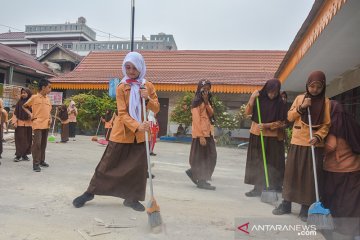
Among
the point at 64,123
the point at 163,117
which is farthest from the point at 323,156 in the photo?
the point at 163,117

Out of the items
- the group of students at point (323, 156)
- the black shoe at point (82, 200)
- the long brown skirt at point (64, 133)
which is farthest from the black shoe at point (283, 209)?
the long brown skirt at point (64, 133)

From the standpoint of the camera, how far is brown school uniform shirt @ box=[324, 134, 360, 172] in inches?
134

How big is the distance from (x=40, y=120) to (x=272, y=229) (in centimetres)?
455

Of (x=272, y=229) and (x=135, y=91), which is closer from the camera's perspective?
(x=272, y=229)

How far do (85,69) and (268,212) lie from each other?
18.2 meters

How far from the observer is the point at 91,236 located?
3.07 metres

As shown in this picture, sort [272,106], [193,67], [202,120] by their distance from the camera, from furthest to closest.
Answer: [193,67] → [202,120] → [272,106]

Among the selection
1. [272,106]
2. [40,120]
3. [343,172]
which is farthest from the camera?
[40,120]

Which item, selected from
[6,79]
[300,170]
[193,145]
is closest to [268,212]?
[300,170]

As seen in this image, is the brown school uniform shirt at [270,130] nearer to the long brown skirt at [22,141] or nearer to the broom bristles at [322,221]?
the broom bristles at [322,221]

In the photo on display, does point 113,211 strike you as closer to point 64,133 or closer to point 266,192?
point 266,192

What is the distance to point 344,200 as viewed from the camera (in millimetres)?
3342

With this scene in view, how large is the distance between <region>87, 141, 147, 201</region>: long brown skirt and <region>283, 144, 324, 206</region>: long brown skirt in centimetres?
158

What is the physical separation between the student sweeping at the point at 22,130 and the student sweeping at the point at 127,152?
390cm
